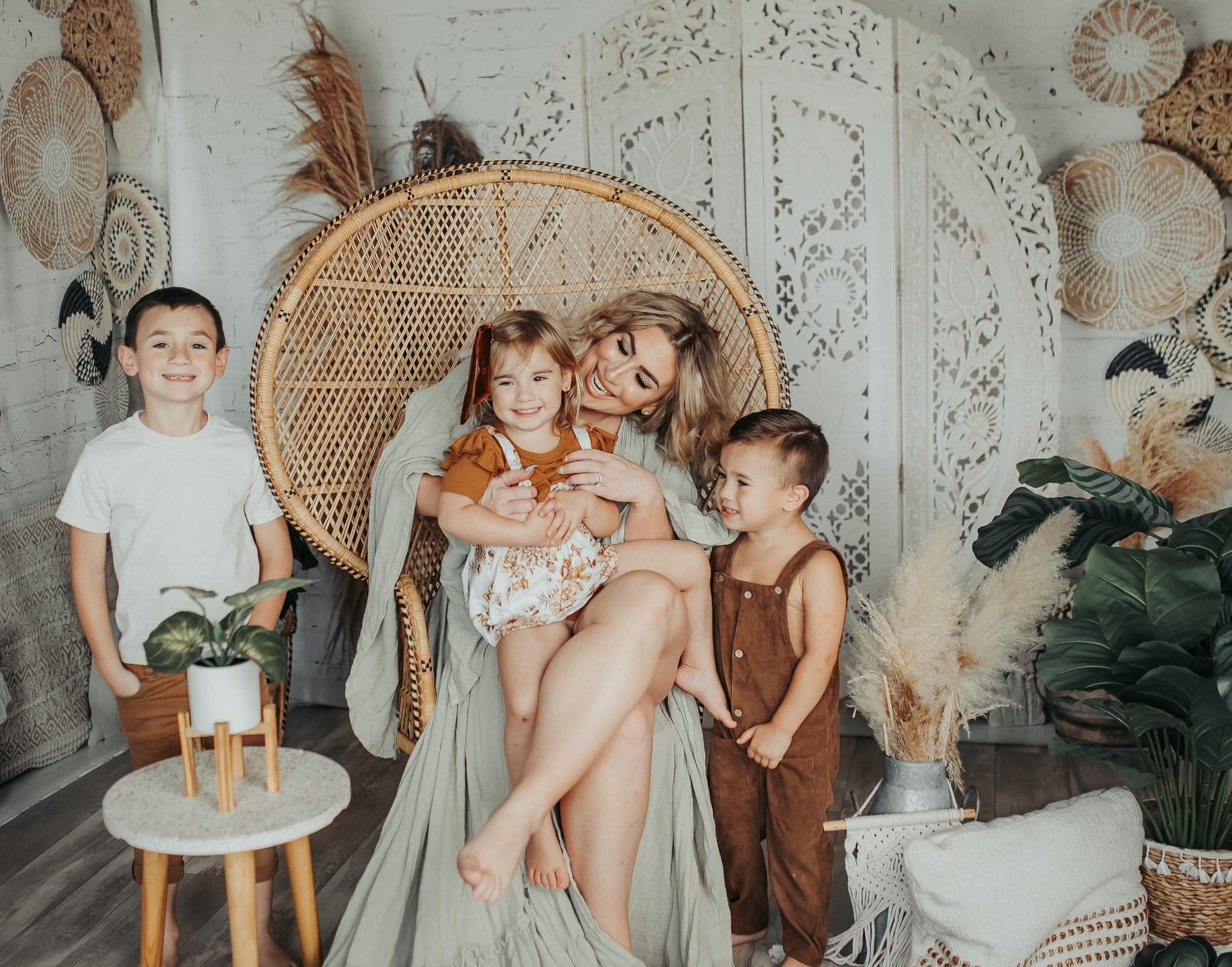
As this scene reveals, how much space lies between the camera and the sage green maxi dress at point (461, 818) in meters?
2.04

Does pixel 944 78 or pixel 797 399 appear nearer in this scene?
pixel 944 78

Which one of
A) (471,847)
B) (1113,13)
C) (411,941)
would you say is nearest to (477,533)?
(471,847)

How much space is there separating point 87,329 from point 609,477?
1690 millimetres

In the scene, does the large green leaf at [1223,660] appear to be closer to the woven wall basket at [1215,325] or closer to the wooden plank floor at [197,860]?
the wooden plank floor at [197,860]

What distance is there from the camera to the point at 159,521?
2.20 meters

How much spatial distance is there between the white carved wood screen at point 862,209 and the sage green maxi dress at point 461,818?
1045 millimetres

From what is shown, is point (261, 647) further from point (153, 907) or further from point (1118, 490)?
point (1118, 490)

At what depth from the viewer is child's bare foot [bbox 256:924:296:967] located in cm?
221

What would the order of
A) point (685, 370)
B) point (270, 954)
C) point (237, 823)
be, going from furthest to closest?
1. point (685, 370)
2. point (270, 954)
3. point (237, 823)

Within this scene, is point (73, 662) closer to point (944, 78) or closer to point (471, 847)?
point (471, 847)

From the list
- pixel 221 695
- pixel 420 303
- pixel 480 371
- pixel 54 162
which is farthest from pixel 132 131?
pixel 221 695

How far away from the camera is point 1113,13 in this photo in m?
3.00

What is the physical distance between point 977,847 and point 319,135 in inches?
100

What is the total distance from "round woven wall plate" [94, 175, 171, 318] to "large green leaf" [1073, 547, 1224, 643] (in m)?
2.61
